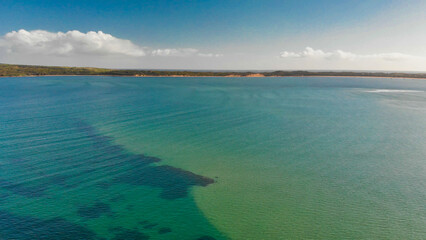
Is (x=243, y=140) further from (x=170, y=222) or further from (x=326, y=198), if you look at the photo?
(x=170, y=222)

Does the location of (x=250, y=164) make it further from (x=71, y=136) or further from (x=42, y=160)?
(x=71, y=136)

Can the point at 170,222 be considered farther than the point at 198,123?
No

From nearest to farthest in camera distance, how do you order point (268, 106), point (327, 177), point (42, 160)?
point (327, 177)
point (42, 160)
point (268, 106)

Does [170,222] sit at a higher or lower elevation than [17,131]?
lower

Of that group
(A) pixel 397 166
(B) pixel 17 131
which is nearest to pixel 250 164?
(A) pixel 397 166

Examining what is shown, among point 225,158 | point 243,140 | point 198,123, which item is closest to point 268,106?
point 198,123

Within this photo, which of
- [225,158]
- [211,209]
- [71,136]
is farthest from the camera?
[71,136]
